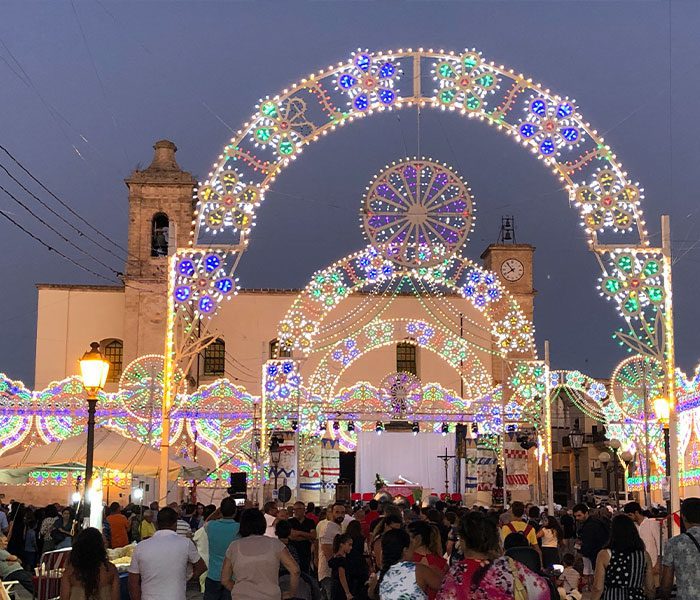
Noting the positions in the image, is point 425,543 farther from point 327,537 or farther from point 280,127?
point 280,127

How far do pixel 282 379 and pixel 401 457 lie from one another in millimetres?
13657

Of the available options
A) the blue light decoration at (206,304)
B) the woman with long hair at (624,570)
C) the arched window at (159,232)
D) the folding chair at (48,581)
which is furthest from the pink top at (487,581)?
the arched window at (159,232)

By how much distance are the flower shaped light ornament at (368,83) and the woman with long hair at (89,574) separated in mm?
12871

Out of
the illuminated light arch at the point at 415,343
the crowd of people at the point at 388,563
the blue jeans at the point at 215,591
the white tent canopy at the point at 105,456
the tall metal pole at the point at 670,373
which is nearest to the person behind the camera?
the crowd of people at the point at 388,563

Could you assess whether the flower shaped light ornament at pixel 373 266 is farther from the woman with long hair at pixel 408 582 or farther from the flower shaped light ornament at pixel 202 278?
the woman with long hair at pixel 408 582

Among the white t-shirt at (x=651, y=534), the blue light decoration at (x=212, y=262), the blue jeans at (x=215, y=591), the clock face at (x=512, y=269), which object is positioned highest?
the clock face at (x=512, y=269)

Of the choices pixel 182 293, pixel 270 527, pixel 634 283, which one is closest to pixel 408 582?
pixel 270 527

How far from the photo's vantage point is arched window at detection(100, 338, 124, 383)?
166 feet

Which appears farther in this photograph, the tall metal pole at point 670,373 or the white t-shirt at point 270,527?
the tall metal pole at point 670,373

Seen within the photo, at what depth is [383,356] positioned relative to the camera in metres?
53.8

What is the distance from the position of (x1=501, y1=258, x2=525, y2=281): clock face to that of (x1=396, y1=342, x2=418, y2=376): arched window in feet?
18.6

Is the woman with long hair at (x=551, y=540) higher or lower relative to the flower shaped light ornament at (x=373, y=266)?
lower

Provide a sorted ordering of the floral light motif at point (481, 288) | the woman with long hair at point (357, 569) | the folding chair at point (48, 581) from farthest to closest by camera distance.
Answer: the floral light motif at point (481, 288) → the folding chair at point (48, 581) → the woman with long hair at point (357, 569)

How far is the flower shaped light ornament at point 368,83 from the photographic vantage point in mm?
19969
